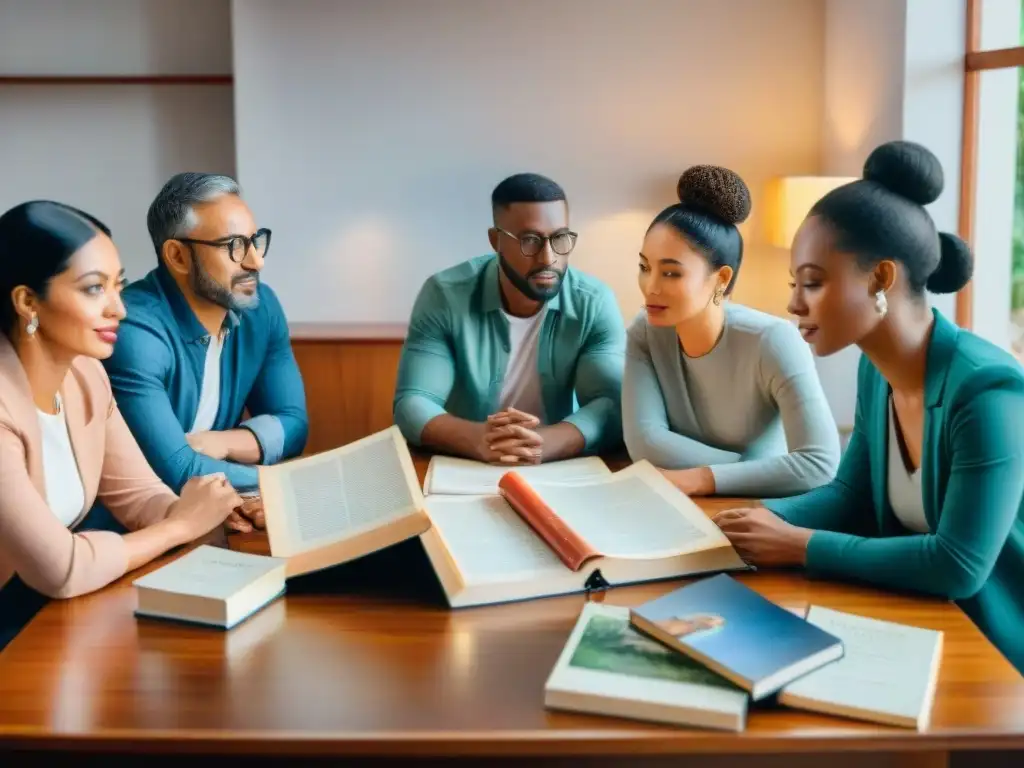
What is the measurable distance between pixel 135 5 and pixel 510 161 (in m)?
1.51

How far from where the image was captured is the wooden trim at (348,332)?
3877mm

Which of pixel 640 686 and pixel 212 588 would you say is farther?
pixel 212 588

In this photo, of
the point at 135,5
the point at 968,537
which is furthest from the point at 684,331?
the point at 135,5

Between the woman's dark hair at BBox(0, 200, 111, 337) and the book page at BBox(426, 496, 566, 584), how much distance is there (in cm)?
60

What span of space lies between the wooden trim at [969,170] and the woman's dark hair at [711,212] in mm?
1932

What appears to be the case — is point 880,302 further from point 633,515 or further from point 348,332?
point 348,332

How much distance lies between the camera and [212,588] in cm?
135

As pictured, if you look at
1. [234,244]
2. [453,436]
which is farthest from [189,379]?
[453,436]

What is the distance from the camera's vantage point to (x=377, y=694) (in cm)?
116

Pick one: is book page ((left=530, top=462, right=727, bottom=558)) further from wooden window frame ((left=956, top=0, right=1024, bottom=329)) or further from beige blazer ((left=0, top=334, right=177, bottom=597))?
wooden window frame ((left=956, top=0, right=1024, bottom=329))

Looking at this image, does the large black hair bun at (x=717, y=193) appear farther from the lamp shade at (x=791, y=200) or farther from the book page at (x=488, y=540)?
the lamp shade at (x=791, y=200)

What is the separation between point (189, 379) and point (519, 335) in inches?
28.0

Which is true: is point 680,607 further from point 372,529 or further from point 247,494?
point 247,494

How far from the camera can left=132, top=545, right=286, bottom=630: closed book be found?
133cm
